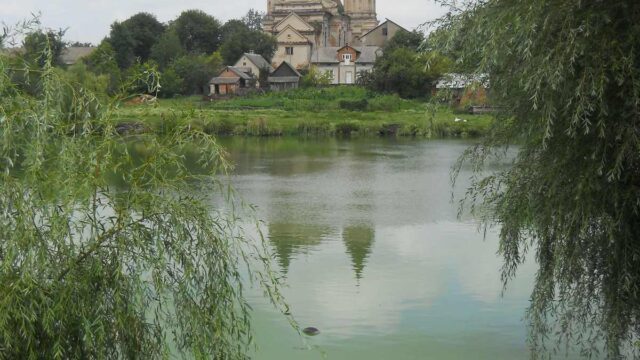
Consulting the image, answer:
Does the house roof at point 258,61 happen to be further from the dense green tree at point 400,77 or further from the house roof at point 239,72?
the dense green tree at point 400,77

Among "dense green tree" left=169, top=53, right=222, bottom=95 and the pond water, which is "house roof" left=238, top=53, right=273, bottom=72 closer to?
"dense green tree" left=169, top=53, right=222, bottom=95

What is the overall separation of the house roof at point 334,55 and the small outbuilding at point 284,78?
5665 mm

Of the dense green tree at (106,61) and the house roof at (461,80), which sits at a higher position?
the dense green tree at (106,61)

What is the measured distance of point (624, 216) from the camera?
254 inches

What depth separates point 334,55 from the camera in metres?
62.2

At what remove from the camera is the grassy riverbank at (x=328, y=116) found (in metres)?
40.8

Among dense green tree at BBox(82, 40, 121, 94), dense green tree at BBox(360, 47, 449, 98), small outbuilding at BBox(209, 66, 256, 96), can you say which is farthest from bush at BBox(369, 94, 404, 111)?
dense green tree at BBox(82, 40, 121, 94)

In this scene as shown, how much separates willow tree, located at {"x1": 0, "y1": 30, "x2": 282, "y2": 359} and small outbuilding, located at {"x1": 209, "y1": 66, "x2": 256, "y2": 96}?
48.7 m

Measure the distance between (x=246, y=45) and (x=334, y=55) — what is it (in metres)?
6.83

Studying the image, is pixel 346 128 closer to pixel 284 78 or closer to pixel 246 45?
pixel 284 78

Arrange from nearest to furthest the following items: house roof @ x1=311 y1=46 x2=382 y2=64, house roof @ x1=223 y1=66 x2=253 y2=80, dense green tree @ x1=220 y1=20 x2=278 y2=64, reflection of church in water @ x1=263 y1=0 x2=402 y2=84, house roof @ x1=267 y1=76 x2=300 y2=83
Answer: house roof @ x1=223 y1=66 x2=253 y2=80
house roof @ x1=267 y1=76 x2=300 y2=83
house roof @ x1=311 y1=46 x2=382 y2=64
reflection of church in water @ x1=263 y1=0 x2=402 y2=84
dense green tree @ x1=220 y1=20 x2=278 y2=64

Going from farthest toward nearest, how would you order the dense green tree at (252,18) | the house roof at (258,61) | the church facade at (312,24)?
the dense green tree at (252,18)
the church facade at (312,24)
the house roof at (258,61)

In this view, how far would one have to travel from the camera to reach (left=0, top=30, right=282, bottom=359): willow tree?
15.8 ft

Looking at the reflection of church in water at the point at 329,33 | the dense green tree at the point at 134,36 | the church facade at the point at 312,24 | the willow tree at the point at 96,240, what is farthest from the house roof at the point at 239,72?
the willow tree at the point at 96,240
